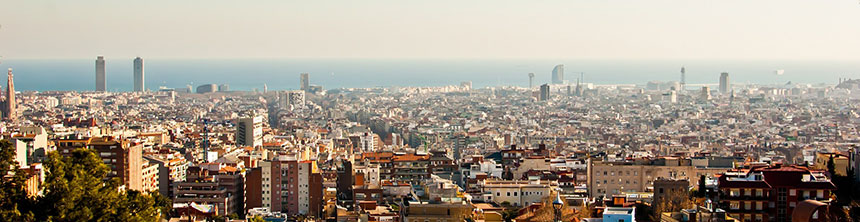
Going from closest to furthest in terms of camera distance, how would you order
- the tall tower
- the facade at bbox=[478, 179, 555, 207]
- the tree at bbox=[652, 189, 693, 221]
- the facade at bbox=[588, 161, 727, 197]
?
the tree at bbox=[652, 189, 693, 221]
the facade at bbox=[478, 179, 555, 207]
the facade at bbox=[588, 161, 727, 197]
the tall tower

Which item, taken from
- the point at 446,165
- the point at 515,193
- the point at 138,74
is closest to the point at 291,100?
the point at 138,74

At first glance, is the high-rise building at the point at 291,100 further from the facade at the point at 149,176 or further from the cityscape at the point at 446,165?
the facade at the point at 149,176

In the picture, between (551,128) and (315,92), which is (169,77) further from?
Answer: (551,128)

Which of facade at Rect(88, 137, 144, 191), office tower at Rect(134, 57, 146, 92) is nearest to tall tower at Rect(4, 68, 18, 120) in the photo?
facade at Rect(88, 137, 144, 191)

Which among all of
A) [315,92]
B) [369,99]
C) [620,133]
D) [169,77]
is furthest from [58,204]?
[169,77]

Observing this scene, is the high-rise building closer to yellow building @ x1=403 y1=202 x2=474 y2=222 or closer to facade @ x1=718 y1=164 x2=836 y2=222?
yellow building @ x1=403 y1=202 x2=474 y2=222
